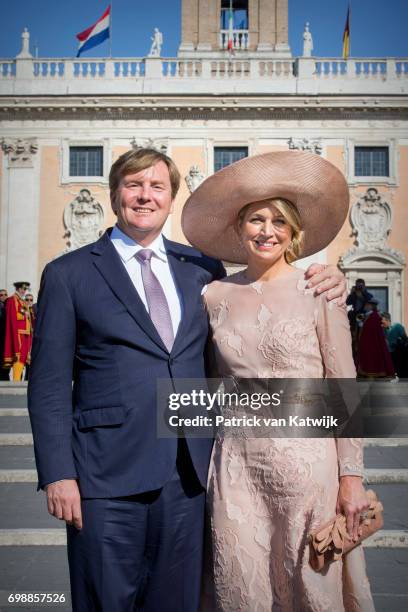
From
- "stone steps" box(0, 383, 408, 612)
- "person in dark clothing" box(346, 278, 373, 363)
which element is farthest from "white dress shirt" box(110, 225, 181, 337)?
"person in dark clothing" box(346, 278, 373, 363)

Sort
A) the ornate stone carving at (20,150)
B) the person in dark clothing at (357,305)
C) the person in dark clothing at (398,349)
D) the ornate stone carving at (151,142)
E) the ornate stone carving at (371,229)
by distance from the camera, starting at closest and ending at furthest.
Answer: the person in dark clothing at (357,305)
the person in dark clothing at (398,349)
the ornate stone carving at (371,229)
the ornate stone carving at (151,142)
the ornate stone carving at (20,150)

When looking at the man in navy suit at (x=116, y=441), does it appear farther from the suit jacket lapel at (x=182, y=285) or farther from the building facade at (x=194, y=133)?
the building facade at (x=194, y=133)

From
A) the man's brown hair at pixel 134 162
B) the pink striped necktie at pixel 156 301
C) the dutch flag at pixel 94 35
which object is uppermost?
the dutch flag at pixel 94 35

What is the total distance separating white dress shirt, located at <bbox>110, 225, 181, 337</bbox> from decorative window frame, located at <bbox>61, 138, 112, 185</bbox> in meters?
20.1

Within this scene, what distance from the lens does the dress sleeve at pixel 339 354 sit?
2133mm

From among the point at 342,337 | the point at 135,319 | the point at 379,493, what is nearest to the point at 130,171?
the point at 135,319

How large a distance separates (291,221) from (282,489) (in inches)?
38.6

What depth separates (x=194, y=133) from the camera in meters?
22.0

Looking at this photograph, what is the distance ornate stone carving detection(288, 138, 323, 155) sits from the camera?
71.4ft

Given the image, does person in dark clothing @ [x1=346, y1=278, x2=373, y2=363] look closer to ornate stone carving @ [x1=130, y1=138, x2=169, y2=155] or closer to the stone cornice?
the stone cornice

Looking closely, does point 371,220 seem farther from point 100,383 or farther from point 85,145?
point 100,383

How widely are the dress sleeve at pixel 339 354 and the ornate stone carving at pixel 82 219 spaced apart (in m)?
20.1

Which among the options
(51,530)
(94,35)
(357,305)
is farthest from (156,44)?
(51,530)

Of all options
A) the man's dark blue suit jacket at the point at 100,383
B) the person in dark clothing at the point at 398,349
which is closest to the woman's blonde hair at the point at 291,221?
the man's dark blue suit jacket at the point at 100,383
